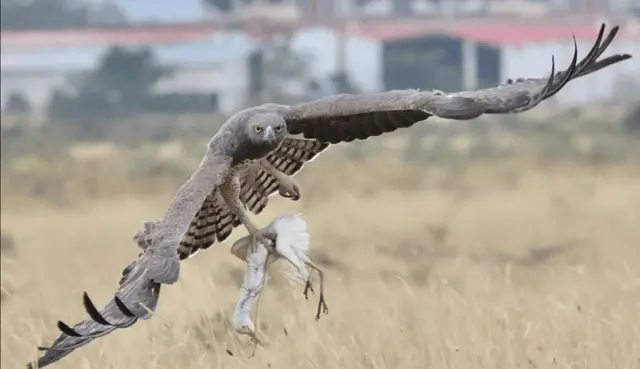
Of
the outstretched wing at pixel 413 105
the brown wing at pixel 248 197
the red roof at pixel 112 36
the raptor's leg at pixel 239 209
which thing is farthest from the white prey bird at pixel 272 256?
the red roof at pixel 112 36

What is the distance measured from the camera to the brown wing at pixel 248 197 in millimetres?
4801

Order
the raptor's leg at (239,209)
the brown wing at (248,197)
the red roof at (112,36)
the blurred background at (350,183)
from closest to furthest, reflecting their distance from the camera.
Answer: the raptor's leg at (239,209) → the brown wing at (248,197) → the blurred background at (350,183) → the red roof at (112,36)

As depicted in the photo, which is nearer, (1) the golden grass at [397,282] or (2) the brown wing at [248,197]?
(2) the brown wing at [248,197]

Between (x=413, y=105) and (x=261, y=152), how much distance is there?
0.58 meters

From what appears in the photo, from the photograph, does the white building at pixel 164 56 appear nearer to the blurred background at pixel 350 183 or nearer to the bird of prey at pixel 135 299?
the blurred background at pixel 350 183

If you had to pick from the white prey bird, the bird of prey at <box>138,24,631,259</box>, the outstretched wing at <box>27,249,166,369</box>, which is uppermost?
the bird of prey at <box>138,24,631,259</box>

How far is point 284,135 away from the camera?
14.7 feet

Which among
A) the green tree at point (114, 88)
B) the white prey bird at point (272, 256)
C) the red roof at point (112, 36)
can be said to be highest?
the white prey bird at point (272, 256)

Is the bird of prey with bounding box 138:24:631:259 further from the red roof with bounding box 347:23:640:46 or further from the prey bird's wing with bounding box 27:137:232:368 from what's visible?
the red roof with bounding box 347:23:640:46

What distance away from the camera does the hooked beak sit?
14.4ft

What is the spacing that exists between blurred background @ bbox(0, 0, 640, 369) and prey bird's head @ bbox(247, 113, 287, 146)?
1.27 metres

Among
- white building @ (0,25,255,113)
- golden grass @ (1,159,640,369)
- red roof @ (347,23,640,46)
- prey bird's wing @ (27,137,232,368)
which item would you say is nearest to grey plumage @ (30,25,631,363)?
prey bird's wing @ (27,137,232,368)

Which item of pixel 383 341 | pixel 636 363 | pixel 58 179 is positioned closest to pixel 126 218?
pixel 58 179

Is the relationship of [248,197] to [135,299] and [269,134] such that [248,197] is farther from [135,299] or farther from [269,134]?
[135,299]
